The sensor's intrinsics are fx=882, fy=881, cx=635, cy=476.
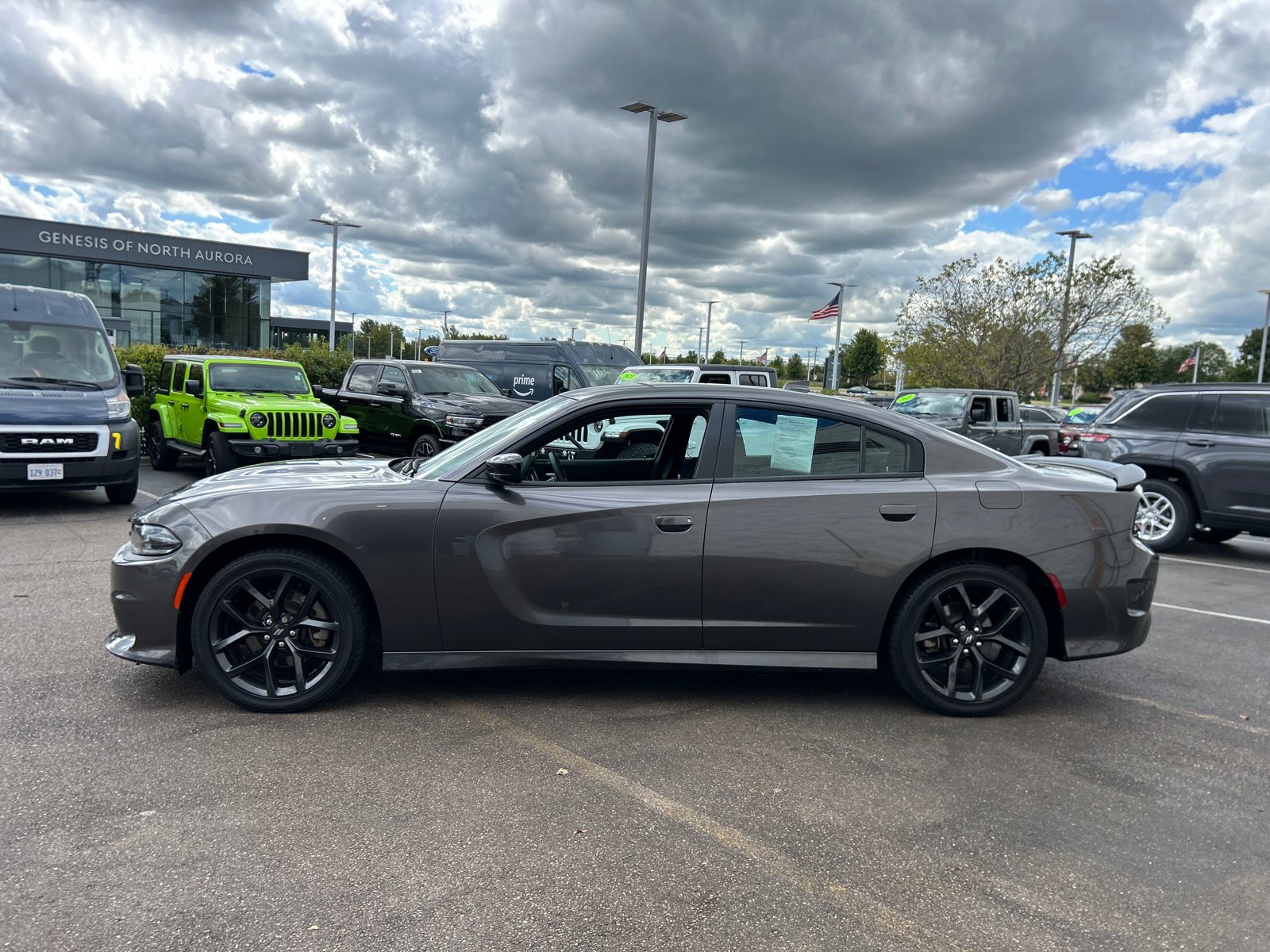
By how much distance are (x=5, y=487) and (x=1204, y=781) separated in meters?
9.89

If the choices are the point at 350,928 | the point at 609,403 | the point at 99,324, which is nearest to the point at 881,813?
the point at 350,928

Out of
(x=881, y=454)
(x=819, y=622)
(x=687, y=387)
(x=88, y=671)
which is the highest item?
(x=687, y=387)

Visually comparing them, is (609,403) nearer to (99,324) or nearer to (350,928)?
(350,928)

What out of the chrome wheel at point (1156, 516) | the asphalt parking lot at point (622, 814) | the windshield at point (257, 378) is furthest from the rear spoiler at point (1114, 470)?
the windshield at point (257, 378)

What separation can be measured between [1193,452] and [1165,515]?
2.36 feet

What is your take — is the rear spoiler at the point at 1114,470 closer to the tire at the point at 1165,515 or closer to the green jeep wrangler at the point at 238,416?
the tire at the point at 1165,515

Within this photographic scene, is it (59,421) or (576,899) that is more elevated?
(59,421)

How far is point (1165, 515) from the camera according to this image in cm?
936

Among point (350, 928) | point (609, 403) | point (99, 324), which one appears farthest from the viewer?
point (99, 324)

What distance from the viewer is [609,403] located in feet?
13.7

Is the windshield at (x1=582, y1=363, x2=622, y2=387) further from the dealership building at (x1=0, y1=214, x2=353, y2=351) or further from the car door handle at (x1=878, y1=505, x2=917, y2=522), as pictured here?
the dealership building at (x1=0, y1=214, x2=353, y2=351)

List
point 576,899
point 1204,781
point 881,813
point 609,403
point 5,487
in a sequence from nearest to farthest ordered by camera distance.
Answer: point 576,899, point 881,813, point 1204,781, point 609,403, point 5,487

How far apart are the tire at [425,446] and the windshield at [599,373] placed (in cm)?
402

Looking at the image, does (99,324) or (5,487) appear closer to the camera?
(5,487)
